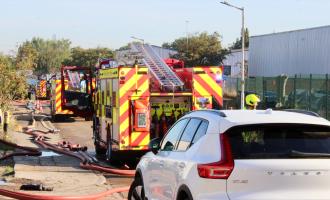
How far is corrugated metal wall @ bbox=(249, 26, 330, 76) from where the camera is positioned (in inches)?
2027

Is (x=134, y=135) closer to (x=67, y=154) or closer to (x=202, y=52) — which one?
(x=67, y=154)

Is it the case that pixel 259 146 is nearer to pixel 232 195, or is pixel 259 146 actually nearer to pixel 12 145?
pixel 232 195

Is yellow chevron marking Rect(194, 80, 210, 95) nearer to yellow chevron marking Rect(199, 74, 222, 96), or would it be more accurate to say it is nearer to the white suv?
yellow chevron marking Rect(199, 74, 222, 96)

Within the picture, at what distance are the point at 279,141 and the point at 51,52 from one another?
128 metres

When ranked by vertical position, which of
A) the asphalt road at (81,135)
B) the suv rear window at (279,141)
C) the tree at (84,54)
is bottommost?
the asphalt road at (81,135)

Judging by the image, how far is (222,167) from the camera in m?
5.20

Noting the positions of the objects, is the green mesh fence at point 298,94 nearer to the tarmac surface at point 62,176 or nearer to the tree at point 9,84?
the tree at point 9,84

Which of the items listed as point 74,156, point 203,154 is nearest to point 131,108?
point 74,156

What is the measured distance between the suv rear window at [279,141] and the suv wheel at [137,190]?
9.31 ft

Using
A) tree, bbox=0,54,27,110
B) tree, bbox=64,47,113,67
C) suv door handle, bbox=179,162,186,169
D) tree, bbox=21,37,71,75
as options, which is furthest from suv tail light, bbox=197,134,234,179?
tree, bbox=21,37,71,75

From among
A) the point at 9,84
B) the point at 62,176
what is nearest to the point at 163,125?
the point at 62,176

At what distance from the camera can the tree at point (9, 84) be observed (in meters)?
23.3

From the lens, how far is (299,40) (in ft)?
182

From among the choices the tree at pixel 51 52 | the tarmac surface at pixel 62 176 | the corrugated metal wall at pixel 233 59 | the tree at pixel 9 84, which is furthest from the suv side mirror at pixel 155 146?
the tree at pixel 51 52
